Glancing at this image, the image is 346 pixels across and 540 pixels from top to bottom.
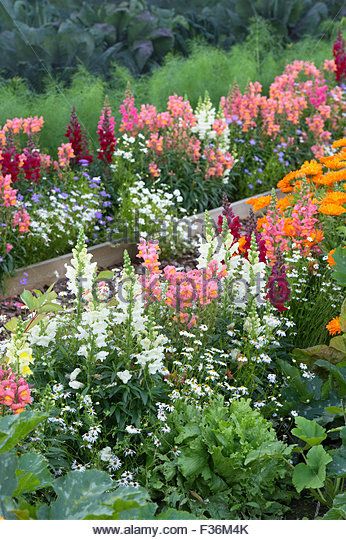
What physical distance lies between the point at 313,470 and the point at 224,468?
0.41m

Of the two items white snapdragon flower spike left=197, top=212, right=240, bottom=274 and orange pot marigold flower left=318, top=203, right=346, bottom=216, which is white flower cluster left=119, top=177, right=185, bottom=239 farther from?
white snapdragon flower spike left=197, top=212, right=240, bottom=274

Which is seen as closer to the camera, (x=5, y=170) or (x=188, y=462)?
(x=188, y=462)

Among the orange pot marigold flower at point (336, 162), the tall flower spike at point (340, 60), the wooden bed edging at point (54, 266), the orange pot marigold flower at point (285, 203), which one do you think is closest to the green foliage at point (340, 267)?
the orange pot marigold flower at point (285, 203)

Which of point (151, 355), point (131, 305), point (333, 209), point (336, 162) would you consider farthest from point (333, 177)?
point (151, 355)

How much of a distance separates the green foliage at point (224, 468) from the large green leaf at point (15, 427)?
1.51 meters

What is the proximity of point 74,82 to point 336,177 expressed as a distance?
5.26 m

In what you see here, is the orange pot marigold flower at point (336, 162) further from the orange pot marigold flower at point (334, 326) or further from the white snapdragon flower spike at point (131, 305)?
the white snapdragon flower spike at point (131, 305)

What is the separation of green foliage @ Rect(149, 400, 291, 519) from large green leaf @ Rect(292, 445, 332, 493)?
0.12 metres

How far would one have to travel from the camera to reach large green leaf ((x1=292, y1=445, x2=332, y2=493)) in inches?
133

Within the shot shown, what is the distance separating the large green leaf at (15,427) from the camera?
213cm

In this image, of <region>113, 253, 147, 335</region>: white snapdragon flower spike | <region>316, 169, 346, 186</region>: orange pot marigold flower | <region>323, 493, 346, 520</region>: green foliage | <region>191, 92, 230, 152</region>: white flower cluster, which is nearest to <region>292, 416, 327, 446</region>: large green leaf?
<region>323, 493, 346, 520</region>: green foliage

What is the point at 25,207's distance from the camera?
6.85 meters
